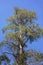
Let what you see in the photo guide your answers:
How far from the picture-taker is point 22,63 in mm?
14023

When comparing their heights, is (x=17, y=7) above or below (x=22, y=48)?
above

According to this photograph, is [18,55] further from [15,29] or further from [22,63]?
[15,29]

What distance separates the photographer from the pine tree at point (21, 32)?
14289mm

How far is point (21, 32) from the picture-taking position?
1436cm

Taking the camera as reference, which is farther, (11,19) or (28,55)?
(11,19)

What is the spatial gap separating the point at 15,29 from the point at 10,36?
0.51 metres

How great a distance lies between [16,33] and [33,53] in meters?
1.43

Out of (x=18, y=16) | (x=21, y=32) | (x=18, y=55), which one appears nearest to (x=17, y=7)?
(x=18, y=16)

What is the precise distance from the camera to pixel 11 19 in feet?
48.9

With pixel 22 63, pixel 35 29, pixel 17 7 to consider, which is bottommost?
pixel 22 63

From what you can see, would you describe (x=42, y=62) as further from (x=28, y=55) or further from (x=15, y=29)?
(x=15, y=29)

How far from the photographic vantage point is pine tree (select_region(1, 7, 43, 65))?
14289 mm

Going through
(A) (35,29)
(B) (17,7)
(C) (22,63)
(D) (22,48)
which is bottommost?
(C) (22,63)

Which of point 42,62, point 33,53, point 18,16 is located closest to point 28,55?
point 33,53
